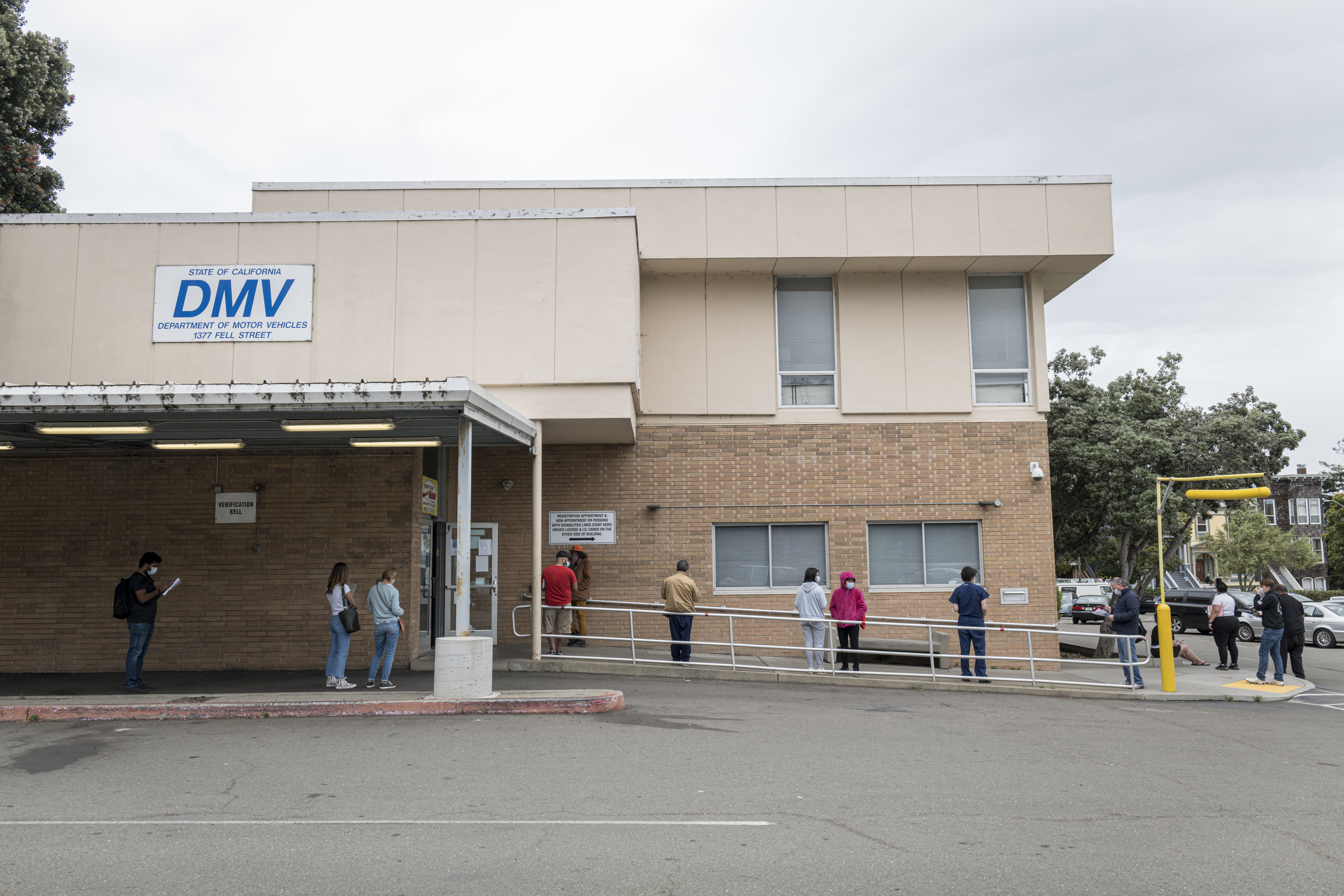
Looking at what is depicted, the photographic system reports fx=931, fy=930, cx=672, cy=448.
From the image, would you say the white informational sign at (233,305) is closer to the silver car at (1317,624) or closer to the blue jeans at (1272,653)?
the blue jeans at (1272,653)

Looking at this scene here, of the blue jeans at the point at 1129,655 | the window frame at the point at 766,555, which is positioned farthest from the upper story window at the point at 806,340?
the blue jeans at the point at 1129,655

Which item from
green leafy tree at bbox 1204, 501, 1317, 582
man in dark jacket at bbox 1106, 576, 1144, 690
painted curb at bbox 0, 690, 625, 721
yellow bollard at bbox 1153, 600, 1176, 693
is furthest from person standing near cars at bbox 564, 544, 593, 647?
green leafy tree at bbox 1204, 501, 1317, 582

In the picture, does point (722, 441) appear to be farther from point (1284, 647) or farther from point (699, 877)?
point (699, 877)

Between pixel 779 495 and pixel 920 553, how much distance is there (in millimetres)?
2790

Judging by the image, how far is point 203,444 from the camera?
1308 centimetres

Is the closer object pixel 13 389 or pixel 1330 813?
pixel 1330 813

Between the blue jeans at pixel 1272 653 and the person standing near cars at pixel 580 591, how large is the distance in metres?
10.8

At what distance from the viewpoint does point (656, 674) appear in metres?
13.6

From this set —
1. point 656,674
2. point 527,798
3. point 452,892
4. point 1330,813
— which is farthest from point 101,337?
point 1330,813

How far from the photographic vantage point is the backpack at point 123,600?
11859 millimetres

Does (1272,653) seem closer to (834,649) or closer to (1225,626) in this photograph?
(1225,626)

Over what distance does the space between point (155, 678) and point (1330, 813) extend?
44.5ft

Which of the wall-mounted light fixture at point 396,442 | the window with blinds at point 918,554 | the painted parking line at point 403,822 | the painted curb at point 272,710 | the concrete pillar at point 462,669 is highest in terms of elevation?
the wall-mounted light fixture at point 396,442

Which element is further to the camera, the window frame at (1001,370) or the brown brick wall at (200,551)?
the window frame at (1001,370)
